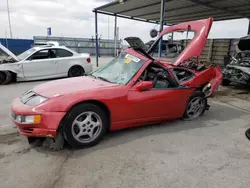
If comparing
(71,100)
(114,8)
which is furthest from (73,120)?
(114,8)

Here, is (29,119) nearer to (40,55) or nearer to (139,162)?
(139,162)

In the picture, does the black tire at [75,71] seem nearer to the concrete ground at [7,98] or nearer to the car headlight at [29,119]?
the concrete ground at [7,98]

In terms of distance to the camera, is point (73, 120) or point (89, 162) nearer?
point (89, 162)

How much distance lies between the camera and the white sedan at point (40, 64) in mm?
8151

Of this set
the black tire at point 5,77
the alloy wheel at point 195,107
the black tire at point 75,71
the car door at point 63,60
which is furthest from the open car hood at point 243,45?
the black tire at point 5,77

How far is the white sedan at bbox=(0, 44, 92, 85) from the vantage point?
815 centimetres

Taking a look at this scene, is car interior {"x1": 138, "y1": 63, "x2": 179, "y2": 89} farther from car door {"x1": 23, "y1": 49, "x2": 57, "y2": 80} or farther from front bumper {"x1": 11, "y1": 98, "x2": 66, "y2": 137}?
car door {"x1": 23, "y1": 49, "x2": 57, "y2": 80}

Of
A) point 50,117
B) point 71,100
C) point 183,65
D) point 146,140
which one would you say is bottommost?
point 146,140

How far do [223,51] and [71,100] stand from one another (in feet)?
41.8

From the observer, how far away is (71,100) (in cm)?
298

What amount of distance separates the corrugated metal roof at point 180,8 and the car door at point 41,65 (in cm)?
467

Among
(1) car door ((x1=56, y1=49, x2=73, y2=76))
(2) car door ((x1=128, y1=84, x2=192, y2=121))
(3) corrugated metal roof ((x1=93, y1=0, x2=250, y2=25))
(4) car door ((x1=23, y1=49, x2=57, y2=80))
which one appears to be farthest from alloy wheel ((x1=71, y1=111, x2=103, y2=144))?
(3) corrugated metal roof ((x1=93, y1=0, x2=250, y2=25))

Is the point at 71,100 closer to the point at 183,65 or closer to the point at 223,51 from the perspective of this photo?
the point at 183,65

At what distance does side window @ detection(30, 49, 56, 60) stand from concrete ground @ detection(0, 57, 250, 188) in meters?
4.95
